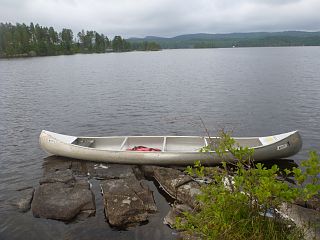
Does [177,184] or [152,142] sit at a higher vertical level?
[177,184]

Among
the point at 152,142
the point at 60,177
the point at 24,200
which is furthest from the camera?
the point at 152,142

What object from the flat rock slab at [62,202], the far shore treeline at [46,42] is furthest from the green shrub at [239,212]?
the far shore treeline at [46,42]

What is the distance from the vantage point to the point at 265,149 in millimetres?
15398

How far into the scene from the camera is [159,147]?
17.7 metres

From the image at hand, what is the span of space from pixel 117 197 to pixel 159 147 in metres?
6.27

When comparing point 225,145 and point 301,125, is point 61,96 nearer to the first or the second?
point 301,125

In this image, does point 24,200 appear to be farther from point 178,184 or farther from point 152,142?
point 152,142

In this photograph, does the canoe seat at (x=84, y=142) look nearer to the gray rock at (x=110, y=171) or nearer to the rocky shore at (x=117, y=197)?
the gray rock at (x=110, y=171)

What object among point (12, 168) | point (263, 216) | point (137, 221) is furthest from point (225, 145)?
point (12, 168)

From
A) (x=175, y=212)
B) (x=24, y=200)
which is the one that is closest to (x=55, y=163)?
(x=24, y=200)

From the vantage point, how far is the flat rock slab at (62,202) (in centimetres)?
1139

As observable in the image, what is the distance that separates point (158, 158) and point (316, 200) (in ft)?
24.1

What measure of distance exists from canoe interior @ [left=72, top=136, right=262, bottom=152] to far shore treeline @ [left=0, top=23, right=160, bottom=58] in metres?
122

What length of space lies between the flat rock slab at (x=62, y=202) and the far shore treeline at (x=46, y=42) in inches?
4984
